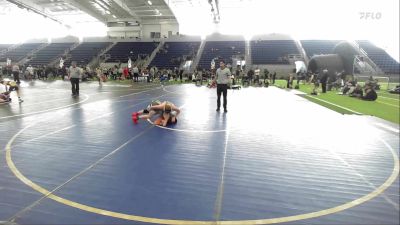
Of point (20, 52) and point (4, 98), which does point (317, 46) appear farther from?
point (20, 52)

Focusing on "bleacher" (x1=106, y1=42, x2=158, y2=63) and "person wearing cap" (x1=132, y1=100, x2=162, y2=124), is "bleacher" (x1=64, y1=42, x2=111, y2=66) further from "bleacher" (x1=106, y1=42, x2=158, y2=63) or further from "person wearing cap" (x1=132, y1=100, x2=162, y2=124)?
"person wearing cap" (x1=132, y1=100, x2=162, y2=124)

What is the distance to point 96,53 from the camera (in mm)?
40625

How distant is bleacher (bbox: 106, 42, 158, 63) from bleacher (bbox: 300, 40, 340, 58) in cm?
2125

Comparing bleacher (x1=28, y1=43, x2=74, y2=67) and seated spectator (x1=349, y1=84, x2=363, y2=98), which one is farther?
bleacher (x1=28, y1=43, x2=74, y2=67)

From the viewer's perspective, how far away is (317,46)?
121ft

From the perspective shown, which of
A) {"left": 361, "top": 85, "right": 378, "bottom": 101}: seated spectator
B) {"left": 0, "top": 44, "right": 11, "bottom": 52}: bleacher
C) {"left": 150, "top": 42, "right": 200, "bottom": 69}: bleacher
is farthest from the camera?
{"left": 0, "top": 44, "right": 11, "bottom": 52}: bleacher

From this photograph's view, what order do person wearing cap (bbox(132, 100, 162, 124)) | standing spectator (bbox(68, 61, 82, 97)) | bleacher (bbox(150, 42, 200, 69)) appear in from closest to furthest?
1. person wearing cap (bbox(132, 100, 162, 124))
2. standing spectator (bbox(68, 61, 82, 97))
3. bleacher (bbox(150, 42, 200, 69))

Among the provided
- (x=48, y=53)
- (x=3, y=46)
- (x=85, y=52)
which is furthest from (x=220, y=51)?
(x=3, y=46)

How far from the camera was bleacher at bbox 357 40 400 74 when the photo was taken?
31.0 m

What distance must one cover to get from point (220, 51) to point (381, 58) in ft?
64.9

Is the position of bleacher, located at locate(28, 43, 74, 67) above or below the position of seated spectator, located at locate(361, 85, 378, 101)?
above

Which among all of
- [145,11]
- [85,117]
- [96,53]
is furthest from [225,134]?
[96,53]

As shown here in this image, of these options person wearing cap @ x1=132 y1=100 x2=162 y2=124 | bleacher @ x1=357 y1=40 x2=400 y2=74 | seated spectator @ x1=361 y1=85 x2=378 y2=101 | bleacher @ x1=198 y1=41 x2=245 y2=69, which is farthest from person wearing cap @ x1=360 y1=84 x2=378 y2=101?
bleacher @ x1=198 y1=41 x2=245 y2=69

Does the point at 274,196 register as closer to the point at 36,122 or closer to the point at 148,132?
the point at 148,132
